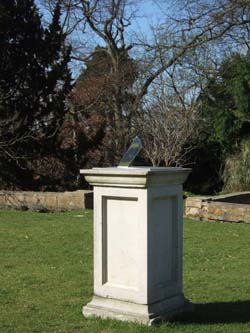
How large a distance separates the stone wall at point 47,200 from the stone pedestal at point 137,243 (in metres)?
9.83

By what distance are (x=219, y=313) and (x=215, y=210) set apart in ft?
24.7

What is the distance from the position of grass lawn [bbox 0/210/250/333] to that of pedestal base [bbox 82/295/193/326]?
0.28 ft

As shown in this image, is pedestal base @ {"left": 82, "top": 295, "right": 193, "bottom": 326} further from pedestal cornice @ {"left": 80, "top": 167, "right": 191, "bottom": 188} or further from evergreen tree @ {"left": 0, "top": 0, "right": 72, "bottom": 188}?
evergreen tree @ {"left": 0, "top": 0, "right": 72, "bottom": 188}

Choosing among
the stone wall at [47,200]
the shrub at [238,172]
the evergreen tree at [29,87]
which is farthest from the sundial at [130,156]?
the shrub at [238,172]

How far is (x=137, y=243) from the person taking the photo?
498cm

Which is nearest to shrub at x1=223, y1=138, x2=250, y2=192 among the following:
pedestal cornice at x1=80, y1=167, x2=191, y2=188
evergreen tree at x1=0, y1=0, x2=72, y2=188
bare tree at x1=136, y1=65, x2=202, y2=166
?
bare tree at x1=136, y1=65, x2=202, y2=166

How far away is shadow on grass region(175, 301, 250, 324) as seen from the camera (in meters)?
5.18

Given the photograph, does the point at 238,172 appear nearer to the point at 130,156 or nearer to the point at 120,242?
the point at 130,156

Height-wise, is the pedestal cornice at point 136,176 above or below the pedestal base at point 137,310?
above

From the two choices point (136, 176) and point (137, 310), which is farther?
point (137, 310)

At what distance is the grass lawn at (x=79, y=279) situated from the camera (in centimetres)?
503

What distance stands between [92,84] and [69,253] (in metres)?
16.9

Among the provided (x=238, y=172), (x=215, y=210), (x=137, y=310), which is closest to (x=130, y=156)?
(x=137, y=310)

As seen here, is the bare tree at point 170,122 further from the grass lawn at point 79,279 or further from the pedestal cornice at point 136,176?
the pedestal cornice at point 136,176
